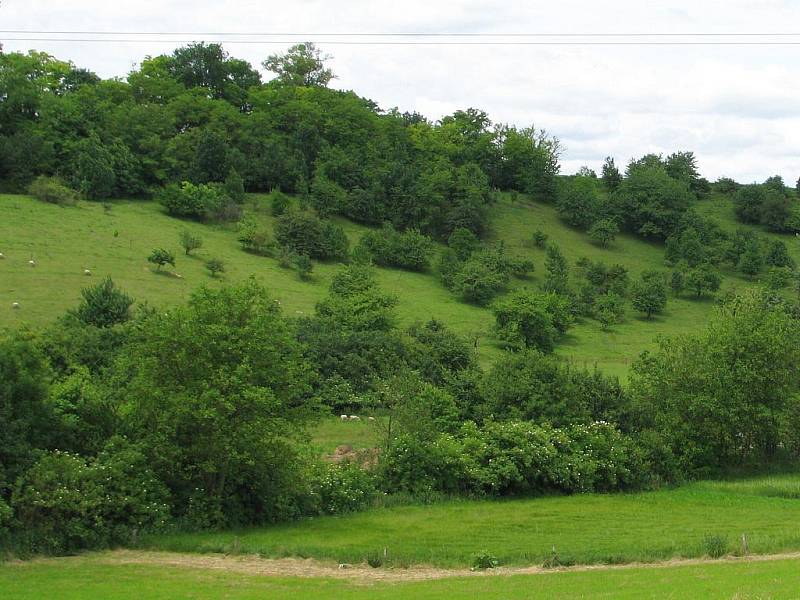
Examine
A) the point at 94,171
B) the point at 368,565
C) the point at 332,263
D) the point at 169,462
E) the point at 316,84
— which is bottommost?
the point at 368,565

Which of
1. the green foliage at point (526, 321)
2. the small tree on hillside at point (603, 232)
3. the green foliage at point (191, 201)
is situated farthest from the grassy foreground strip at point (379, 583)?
the small tree on hillside at point (603, 232)

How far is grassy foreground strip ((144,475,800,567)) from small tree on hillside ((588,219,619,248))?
2653 inches

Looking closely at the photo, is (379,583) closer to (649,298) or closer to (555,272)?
(649,298)

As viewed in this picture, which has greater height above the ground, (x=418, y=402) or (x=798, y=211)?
(x=798, y=211)

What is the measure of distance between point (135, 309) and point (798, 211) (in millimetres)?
90430

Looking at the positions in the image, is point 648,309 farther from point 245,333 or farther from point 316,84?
point 316,84

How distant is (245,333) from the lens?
97.4 ft

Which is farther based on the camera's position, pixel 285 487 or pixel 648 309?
pixel 648 309

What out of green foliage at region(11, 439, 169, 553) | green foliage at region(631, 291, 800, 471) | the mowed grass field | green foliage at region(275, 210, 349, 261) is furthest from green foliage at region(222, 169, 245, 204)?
green foliage at region(11, 439, 169, 553)

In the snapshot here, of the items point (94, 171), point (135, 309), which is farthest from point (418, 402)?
point (94, 171)

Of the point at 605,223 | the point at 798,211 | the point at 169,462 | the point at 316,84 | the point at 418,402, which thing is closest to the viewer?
the point at 169,462

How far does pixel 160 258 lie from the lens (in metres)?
66.8

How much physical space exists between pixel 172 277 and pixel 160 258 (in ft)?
5.39

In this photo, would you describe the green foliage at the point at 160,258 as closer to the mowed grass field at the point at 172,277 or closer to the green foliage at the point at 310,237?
the mowed grass field at the point at 172,277
